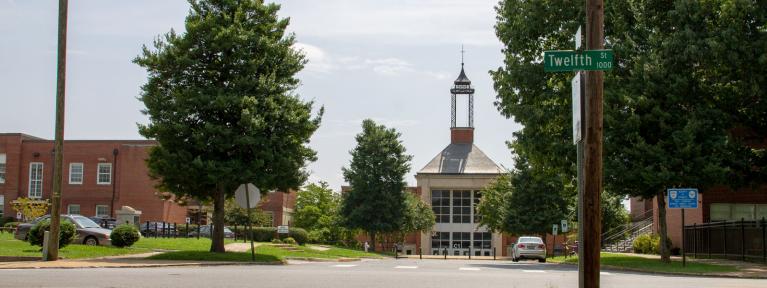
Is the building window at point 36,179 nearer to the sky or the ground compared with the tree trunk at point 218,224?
nearer to the sky

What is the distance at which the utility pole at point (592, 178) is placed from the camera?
10.5m

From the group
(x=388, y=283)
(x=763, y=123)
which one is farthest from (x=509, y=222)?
(x=388, y=283)

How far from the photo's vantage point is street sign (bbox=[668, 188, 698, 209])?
28.2 metres

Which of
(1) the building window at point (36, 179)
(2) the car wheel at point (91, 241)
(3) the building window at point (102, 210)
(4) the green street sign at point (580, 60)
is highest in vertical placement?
(1) the building window at point (36, 179)

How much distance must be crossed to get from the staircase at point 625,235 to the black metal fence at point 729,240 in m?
13.8

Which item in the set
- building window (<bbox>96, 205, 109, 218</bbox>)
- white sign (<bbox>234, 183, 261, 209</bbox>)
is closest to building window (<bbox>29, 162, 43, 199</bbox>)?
building window (<bbox>96, 205, 109, 218</bbox>)

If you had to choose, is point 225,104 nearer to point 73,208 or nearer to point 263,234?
point 263,234

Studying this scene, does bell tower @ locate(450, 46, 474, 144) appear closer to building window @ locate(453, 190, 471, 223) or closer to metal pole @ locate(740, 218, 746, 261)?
building window @ locate(453, 190, 471, 223)

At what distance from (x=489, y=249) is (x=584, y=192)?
7226cm

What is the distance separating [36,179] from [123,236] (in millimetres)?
39190

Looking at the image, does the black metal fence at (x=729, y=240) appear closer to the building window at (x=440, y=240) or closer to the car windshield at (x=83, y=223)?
the car windshield at (x=83, y=223)

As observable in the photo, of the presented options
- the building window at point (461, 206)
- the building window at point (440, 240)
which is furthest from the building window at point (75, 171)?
the building window at point (461, 206)

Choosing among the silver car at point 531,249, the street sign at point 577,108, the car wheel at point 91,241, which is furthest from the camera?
the silver car at point 531,249

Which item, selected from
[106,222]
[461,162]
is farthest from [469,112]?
[106,222]
